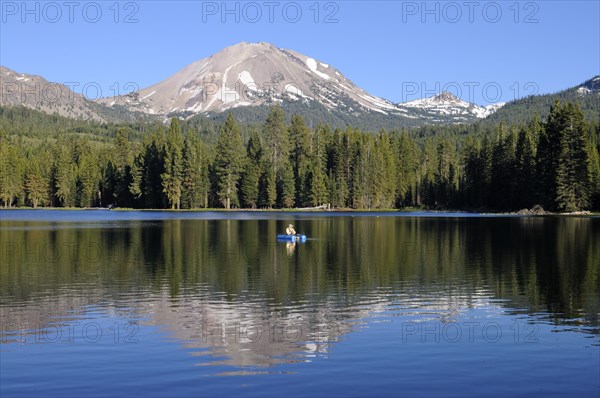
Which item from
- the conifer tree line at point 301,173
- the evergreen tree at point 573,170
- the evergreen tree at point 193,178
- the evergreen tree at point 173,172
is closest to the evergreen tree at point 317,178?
the conifer tree line at point 301,173

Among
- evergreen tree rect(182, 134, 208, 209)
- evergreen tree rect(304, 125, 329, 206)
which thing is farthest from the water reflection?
evergreen tree rect(182, 134, 208, 209)

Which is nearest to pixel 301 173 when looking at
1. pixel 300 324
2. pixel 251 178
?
pixel 251 178

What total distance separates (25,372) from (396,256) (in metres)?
38.2

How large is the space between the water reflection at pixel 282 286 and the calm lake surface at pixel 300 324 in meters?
0.13

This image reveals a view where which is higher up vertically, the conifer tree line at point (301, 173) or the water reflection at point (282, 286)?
the conifer tree line at point (301, 173)

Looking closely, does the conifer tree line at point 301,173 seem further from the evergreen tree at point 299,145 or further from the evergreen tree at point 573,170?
the evergreen tree at point 573,170

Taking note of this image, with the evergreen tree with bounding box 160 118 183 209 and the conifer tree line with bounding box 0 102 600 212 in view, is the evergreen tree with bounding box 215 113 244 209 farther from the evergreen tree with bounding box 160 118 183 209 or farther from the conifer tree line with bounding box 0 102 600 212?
the evergreen tree with bounding box 160 118 183 209

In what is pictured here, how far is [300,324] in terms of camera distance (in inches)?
1099

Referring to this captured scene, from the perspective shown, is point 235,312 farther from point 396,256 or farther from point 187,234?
point 187,234

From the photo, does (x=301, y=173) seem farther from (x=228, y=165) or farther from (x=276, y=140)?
(x=228, y=165)

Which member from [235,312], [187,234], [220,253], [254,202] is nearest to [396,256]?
[220,253]

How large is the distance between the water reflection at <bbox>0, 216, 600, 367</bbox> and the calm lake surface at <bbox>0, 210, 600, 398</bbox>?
130 mm

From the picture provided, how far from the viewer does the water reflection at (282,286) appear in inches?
1071

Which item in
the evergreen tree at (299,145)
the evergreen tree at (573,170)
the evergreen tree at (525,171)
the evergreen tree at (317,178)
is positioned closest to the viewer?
the evergreen tree at (573,170)
